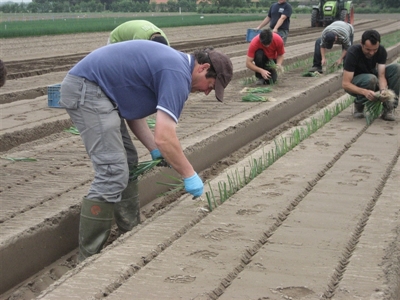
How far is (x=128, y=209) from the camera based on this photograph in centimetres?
489

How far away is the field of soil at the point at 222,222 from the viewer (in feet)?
11.6

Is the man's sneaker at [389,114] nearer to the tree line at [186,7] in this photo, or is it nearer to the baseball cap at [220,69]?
the baseball cap at [220,69]

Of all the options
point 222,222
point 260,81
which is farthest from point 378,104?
point 222,222

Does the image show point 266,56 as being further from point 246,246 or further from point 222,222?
point 246,246

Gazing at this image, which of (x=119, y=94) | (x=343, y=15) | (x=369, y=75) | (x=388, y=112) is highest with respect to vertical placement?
(x=119, y=94)

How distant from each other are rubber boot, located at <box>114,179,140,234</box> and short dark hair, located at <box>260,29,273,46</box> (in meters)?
5.94

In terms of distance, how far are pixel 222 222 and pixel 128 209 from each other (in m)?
0.75

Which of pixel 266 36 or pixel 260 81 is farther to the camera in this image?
pixel 260 81

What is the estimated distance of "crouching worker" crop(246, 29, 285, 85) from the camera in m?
10.5

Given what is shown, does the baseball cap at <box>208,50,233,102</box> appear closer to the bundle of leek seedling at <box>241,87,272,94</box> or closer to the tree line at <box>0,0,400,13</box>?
the bundle of leek seedling at <box>241,87,272,94</box>

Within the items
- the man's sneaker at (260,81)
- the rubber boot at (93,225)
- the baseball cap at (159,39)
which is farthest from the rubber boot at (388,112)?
the rubber boot at (93,225)

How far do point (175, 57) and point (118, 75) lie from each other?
0.38 m

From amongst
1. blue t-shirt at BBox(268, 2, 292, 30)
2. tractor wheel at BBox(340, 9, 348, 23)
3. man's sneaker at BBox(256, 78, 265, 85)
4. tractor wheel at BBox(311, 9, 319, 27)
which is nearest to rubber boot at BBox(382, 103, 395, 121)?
man's sneaker at BBox(256, 78, 265, 85)

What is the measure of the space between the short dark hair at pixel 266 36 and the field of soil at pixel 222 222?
2452 millimetres
